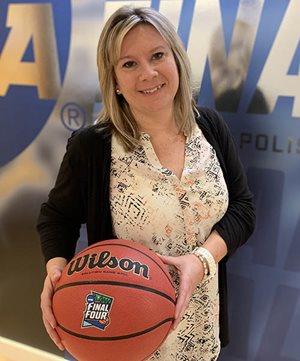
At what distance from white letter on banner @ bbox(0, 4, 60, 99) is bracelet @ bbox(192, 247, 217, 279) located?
96 centimetres

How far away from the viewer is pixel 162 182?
111 cm

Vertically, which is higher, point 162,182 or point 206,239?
point 162,182

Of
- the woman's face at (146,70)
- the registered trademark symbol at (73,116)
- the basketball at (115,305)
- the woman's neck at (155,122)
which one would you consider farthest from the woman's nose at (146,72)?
the registered trademark symbol at (73,116)

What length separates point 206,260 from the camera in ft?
3.60

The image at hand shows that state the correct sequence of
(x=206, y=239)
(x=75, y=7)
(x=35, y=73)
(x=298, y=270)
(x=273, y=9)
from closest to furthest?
(x=206, y=239) → (x=273, y=9) → (x=298, y=270) → (x=75, y=7) → (x=35, y=73)

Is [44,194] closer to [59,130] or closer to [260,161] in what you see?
[59,130]

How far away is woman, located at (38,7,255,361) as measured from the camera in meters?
1.08

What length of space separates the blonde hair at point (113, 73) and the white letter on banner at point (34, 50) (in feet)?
2.18

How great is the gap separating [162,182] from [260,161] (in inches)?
18.9

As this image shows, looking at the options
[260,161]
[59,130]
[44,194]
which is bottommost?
[44,194]

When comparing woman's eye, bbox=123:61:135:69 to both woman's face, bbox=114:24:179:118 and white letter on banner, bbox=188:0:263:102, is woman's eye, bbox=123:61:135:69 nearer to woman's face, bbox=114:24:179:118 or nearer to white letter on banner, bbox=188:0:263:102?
woman's face, bbox=114:24:179:118

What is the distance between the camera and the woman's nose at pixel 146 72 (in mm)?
1064

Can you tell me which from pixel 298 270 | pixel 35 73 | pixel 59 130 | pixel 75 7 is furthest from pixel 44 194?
pixel 298 270

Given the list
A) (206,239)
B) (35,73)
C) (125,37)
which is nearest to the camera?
(125,37)
